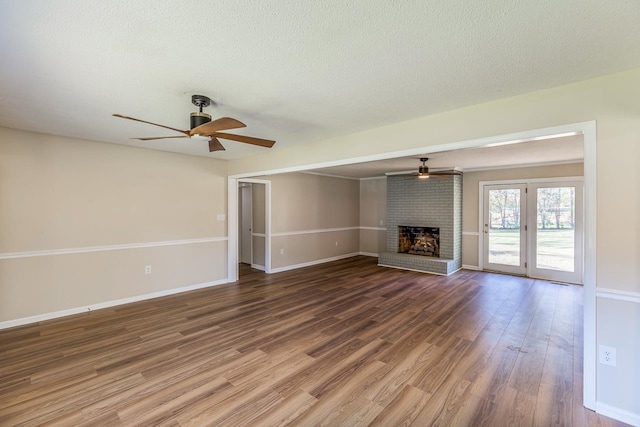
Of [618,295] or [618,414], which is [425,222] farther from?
[618,414]

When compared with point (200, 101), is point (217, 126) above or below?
below

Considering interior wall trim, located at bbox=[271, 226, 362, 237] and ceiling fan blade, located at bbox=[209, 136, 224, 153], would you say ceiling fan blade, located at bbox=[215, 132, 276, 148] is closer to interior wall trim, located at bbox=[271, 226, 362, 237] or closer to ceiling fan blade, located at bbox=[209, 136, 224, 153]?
ceiling fan blade, located at bbox=[209, 136, 224, 153]

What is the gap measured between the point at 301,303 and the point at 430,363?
214cm

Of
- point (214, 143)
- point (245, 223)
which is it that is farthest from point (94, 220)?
point (245, 223)

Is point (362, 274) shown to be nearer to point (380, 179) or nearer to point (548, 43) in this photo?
point (380, 179)

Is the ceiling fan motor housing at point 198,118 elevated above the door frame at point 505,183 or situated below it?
above

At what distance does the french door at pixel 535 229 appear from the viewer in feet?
17.8

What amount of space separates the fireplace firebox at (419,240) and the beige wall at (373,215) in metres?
0.86

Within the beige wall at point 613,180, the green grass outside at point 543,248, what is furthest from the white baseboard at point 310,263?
the beige wall at point 613,180

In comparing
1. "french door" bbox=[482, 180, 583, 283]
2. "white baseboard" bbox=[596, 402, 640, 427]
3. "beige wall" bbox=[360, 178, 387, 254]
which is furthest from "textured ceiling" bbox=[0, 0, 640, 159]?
"beige wall" bbox=[360, 178, 387, 254]

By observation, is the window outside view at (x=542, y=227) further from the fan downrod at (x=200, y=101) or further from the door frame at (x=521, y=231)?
the fan downrod at (x=200, y=101)

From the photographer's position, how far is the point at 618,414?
6.56 feet

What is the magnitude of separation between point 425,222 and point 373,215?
1907 millimetres

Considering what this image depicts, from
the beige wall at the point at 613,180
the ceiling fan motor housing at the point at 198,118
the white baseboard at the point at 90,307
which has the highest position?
the ceiling fan motor housing at the point at 198,118
